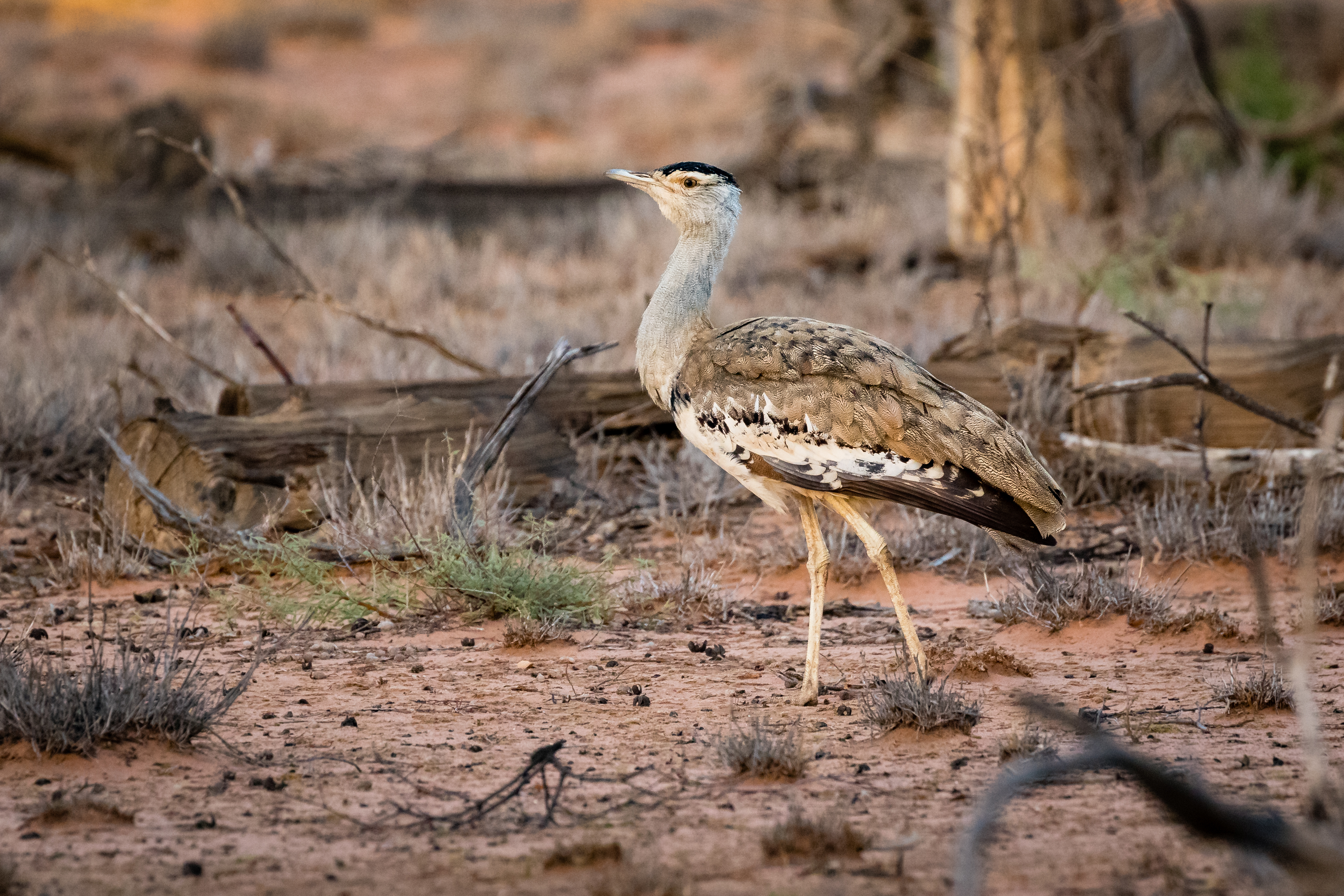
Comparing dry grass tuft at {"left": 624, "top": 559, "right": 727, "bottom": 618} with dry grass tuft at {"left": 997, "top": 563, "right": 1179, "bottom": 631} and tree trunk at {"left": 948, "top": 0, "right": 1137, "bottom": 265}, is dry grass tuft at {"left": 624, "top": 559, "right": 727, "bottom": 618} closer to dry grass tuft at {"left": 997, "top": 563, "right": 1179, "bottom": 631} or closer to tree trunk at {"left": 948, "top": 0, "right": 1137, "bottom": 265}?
dry grass tuft at {"left": 997, "top": 563, "right": 1179, "bottom": 631}

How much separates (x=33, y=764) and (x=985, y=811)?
8.89ft

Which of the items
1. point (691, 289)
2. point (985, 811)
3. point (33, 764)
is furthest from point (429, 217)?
point (985, 811)

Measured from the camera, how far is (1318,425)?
6.10m

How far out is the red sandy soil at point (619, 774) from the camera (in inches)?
114

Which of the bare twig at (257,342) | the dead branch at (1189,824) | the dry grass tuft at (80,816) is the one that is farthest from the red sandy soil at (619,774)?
the bare twig at (257,342)

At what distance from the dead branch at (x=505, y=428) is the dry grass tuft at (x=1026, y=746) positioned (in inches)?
104

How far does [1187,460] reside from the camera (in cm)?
645

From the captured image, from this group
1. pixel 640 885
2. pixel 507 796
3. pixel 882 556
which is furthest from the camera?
pixel 882 556

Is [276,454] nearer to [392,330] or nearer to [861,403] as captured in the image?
[392,330]

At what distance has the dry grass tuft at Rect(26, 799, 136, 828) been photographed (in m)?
3.16

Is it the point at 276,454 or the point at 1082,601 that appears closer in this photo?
the point at 1082,601

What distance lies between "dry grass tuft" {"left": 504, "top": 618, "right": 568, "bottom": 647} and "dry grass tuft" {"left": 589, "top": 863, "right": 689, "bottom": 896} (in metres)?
2.22

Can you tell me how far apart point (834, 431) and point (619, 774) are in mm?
1321

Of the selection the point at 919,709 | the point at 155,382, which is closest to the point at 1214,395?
the point at 919,709
